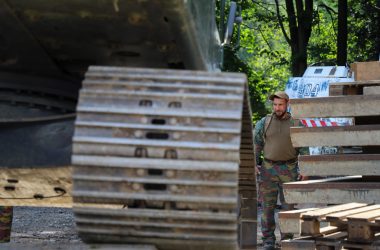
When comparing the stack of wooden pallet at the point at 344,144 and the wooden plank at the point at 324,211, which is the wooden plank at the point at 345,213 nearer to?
the wooden plank at the point at 324,211

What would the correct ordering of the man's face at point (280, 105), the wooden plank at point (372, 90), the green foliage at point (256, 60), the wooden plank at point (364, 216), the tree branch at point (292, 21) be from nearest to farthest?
the wooden plank at point (364, 216) < the wooden plank at point (372, 90) < the man's face at point (280, 105) < the green foliage at point (256, 60) < the tree branch at point (292, 21)

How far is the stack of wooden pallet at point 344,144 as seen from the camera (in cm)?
851

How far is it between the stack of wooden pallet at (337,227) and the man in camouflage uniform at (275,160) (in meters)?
2.69

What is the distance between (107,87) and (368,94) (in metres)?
3.95

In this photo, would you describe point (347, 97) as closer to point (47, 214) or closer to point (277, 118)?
point (277, 118)

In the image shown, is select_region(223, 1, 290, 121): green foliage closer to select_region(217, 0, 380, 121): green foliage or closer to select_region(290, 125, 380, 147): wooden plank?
select_region(217, 0, 380, 121): green foliage

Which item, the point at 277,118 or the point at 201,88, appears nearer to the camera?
the point at 201,88

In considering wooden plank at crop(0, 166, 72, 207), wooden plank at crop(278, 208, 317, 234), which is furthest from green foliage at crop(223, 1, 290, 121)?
wooden plank at crop(0, 166, 72, 207)

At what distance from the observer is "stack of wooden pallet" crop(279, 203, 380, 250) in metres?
7.27

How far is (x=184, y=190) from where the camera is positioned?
482 cm

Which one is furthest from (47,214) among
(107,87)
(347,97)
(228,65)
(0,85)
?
(107,87)

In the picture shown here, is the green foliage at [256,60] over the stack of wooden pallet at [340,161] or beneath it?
over

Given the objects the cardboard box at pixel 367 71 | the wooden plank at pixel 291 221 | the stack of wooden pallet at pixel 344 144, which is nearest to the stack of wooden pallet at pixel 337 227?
the wooden plank at pixel 291 221

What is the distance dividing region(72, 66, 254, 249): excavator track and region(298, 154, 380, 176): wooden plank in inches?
143
